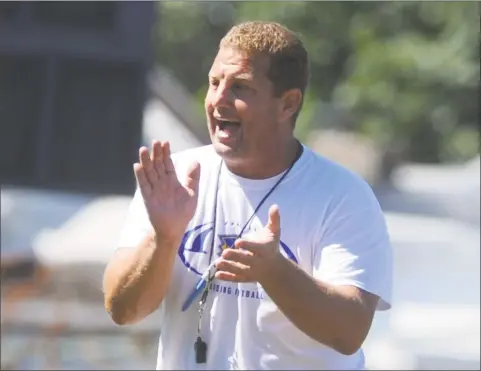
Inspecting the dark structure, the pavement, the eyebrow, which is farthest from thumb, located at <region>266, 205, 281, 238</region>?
the pavement

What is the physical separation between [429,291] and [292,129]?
412cm

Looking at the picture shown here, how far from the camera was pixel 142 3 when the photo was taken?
542cm

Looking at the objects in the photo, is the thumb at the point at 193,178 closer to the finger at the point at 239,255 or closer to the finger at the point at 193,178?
the finger at the point at 193,178

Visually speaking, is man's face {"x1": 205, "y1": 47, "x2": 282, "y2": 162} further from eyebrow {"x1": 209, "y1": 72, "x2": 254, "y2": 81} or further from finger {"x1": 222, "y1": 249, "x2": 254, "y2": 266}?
finger {"x1": 222, "y1": 249, "x2": 254, "y2": 266}

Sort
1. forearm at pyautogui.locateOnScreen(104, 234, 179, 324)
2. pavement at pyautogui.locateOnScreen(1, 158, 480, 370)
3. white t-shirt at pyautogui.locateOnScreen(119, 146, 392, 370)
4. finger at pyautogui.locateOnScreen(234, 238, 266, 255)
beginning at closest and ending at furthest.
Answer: finger at pyautogui.locateOnScreen(234, 238, 266, 255)
forearm at pyautogui.locateOnScreen(104, 234, 179, 324)
white t-shirt at pyautogui.locateOnScreen(119, 146, 392, 370)
pavement at pyautogui.locateOnScreen(1, 158, 480, 370)

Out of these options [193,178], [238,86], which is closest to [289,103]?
[238,86]

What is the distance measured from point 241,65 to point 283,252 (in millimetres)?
411

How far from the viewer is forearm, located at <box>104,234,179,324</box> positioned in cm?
240

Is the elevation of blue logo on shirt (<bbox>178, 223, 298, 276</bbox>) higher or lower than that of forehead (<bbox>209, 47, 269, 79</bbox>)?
lower

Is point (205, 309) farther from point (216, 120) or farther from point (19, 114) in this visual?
point (19, 114)

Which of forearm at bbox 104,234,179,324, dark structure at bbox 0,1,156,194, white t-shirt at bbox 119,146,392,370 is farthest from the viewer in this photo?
dark structure at bbox 0,1,156,194

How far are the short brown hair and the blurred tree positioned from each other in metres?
14.3

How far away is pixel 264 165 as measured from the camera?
2.56 metres

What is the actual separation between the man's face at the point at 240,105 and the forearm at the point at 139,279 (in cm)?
26
